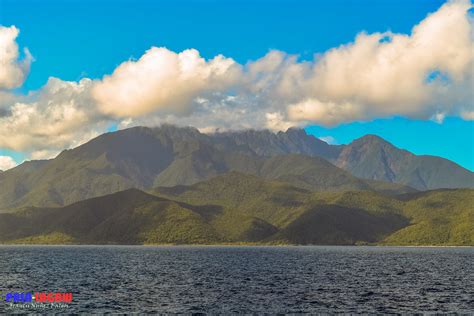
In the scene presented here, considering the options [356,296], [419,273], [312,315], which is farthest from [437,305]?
[419,273]

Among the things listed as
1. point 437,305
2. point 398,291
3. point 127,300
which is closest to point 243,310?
point 127,300

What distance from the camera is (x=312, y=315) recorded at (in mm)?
103375

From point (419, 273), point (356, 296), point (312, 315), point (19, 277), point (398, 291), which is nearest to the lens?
point (312, 315)

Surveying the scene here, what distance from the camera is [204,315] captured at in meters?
104

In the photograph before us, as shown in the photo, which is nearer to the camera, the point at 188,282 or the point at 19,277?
the point at 188,282

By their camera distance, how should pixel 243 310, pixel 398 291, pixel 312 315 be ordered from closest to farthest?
pixel 312 315, pixel 243 310, pixel 398 291

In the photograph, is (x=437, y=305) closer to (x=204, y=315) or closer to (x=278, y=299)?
(x=278, y=299)

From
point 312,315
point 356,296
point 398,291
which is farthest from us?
point 398,291

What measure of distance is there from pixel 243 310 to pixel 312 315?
574 inches

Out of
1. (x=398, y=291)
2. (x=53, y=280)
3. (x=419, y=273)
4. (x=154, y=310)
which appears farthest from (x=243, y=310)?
(x=419, y=273)

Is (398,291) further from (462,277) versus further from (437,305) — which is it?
(462,277)

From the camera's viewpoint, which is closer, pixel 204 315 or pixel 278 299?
pixel 204 315

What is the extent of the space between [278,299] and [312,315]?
2389cm

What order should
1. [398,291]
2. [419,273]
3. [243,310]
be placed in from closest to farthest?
[243,310] < [398,291] < [419,273]
